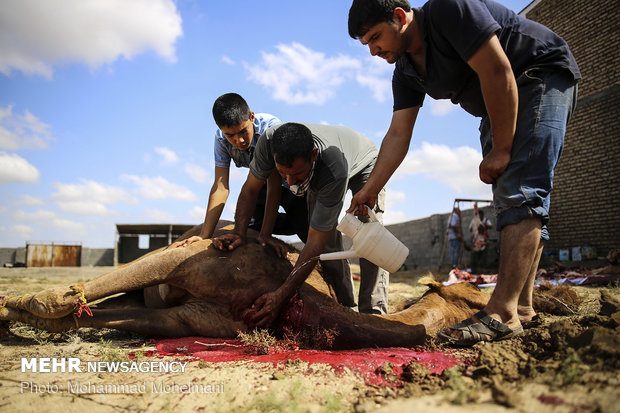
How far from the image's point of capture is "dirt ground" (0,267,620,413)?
4.59 ft

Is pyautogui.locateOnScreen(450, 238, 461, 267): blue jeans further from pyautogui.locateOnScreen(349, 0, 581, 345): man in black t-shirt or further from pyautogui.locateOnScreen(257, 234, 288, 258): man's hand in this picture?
pyautogui.locateOnScreen(349, 0, 581, 345): man in black t-shirt

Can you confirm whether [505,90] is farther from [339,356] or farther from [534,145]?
[339,356]

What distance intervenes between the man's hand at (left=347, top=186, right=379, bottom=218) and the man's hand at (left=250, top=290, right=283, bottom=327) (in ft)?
2.55

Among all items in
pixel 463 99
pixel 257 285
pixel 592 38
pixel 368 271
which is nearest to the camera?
pixel 463 99

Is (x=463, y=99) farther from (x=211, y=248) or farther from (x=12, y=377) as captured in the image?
(x=12, y=377)

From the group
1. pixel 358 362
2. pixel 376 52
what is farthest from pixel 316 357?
pixel 376 52

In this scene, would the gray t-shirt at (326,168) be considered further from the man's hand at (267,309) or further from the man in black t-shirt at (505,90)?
the man in black t-shirt at (505,90)

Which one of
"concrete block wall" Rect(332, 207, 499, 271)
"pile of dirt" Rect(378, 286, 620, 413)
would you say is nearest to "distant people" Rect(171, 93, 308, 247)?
"pile of dirt" Rect(378, 286, 620, 413)

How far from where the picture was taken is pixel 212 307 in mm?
3061

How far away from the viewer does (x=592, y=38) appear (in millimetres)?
10477

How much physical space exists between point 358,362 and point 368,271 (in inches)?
65.0

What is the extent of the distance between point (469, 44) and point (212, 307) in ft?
7.79

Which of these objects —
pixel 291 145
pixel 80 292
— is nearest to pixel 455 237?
pixel 291 145

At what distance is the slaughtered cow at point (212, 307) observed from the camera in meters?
2.74
